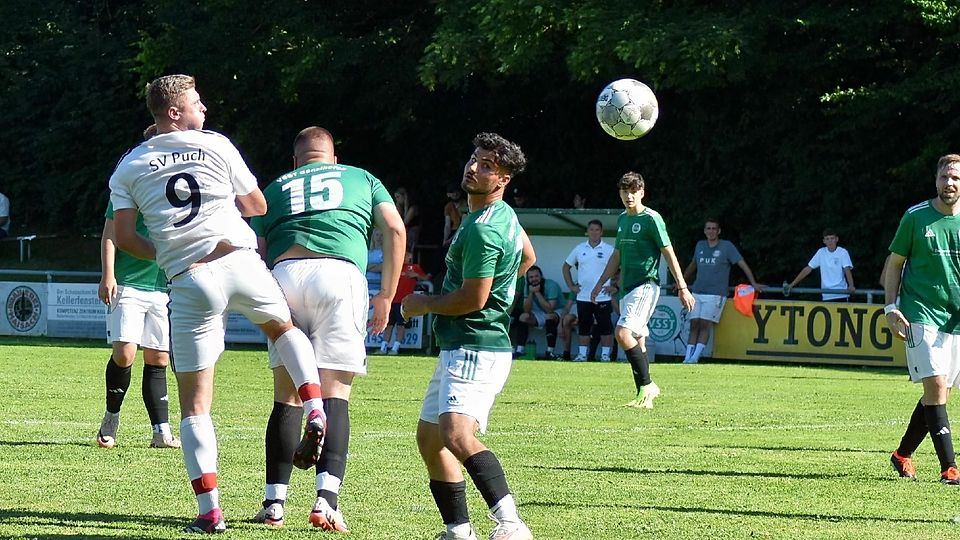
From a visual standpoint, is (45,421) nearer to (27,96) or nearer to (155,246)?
(155,246)

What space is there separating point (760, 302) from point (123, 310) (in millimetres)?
13631

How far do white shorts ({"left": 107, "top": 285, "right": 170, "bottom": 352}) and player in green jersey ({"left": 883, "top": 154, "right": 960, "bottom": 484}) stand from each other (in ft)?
16.0

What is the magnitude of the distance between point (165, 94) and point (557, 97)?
23348 mm

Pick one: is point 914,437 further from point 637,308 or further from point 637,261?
point 637,261

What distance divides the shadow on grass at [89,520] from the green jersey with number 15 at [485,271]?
1.66 meters

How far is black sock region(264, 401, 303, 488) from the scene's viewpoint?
7062 millimetres

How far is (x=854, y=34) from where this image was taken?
24.8 metres

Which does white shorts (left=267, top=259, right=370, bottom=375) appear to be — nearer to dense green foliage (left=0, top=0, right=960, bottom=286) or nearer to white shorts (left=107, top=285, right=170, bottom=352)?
white shorts (left=107, top=285, right=170, bottom=352)

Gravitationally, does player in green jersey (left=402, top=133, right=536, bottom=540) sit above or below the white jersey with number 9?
below

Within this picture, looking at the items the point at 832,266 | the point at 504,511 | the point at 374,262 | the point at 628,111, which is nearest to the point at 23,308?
the point at 374,262

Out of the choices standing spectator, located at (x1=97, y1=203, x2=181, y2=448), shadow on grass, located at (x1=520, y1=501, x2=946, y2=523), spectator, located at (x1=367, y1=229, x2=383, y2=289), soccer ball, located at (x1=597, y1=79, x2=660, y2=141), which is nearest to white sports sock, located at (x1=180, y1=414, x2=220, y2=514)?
shadow on grass, located at (x1=520, y1=501, x2=946, y2=523)

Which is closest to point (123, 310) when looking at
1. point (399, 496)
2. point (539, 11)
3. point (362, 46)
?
point (399, 496)

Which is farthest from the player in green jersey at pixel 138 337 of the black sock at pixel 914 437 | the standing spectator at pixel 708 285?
the standing spectator at pixel 708 285

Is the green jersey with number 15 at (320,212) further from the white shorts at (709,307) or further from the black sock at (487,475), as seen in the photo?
the white shorts at (709,307)
